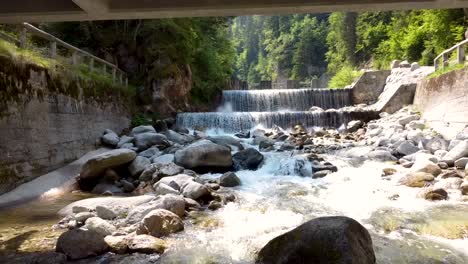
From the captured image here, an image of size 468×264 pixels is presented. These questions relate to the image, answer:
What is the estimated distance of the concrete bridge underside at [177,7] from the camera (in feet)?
18.0

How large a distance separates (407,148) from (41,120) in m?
10.3

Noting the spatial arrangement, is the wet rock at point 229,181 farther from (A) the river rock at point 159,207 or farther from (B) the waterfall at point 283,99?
(B) the waterfall at point 283,99

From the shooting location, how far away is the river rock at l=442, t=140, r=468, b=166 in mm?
9000

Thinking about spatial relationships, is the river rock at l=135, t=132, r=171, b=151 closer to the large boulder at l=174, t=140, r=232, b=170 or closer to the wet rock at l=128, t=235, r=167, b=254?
the large boulder at l=174, t=140, r=232, b=170

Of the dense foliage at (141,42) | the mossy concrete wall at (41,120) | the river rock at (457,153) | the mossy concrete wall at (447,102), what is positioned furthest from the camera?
the dense foliage at (141,42)

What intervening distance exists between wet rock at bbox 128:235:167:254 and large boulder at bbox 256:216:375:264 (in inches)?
52.7

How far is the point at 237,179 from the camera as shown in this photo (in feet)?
28.6

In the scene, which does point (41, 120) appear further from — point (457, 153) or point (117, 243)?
point (457, 153)

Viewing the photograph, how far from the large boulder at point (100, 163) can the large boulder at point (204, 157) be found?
1.60m

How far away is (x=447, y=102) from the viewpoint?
12.2 m

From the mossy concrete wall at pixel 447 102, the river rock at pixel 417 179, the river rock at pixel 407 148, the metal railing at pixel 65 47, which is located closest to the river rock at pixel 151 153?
the metal railing at pixel 65 47

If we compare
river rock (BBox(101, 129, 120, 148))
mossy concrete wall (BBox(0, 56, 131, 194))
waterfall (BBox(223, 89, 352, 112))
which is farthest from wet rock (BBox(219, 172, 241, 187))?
waterfall (BBox(223, 89, 352, 112))

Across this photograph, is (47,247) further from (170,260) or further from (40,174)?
(40,174)

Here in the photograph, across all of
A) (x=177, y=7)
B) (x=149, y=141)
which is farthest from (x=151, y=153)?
(x=177, y=7)
